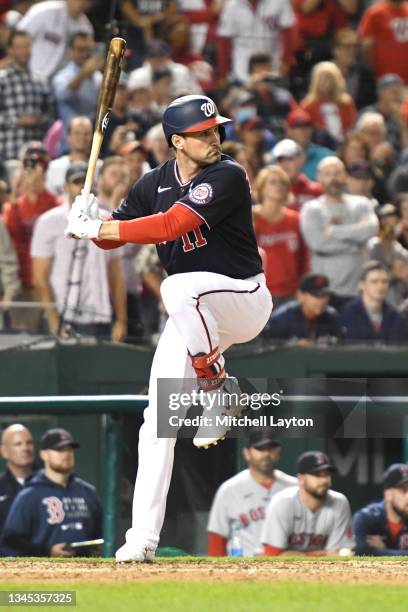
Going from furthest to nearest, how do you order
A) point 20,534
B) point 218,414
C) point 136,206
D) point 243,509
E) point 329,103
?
point 329,103
point 243,509
point 20,534
point 136,206
point 218,414

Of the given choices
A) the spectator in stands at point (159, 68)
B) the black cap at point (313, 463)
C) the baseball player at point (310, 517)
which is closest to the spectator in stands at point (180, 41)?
the spectator in stands at point (159, 68)

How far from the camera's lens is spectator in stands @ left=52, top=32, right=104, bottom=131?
43.4ft

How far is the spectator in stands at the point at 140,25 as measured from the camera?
47.6 feet

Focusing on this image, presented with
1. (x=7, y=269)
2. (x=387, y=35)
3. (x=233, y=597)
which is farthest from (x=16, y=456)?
(x=387, y=35)

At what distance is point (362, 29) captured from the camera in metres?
15.3

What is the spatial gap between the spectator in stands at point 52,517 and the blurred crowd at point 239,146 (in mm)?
1604

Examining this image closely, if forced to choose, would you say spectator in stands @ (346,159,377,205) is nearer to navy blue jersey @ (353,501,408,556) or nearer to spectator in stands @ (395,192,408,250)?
spectator in stands @ (395,192,408,250)

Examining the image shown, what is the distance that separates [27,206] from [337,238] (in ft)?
7.86

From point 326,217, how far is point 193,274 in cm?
508

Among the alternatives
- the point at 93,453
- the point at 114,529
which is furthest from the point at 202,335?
the point at 93,453

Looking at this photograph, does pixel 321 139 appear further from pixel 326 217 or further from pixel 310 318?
pixel 310 318

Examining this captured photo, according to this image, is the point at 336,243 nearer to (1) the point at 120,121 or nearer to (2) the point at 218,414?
(1) the point at 120,121

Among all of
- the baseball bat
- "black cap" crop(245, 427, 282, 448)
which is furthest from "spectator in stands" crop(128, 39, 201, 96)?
the baseball bat

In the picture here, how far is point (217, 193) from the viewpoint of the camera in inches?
255
